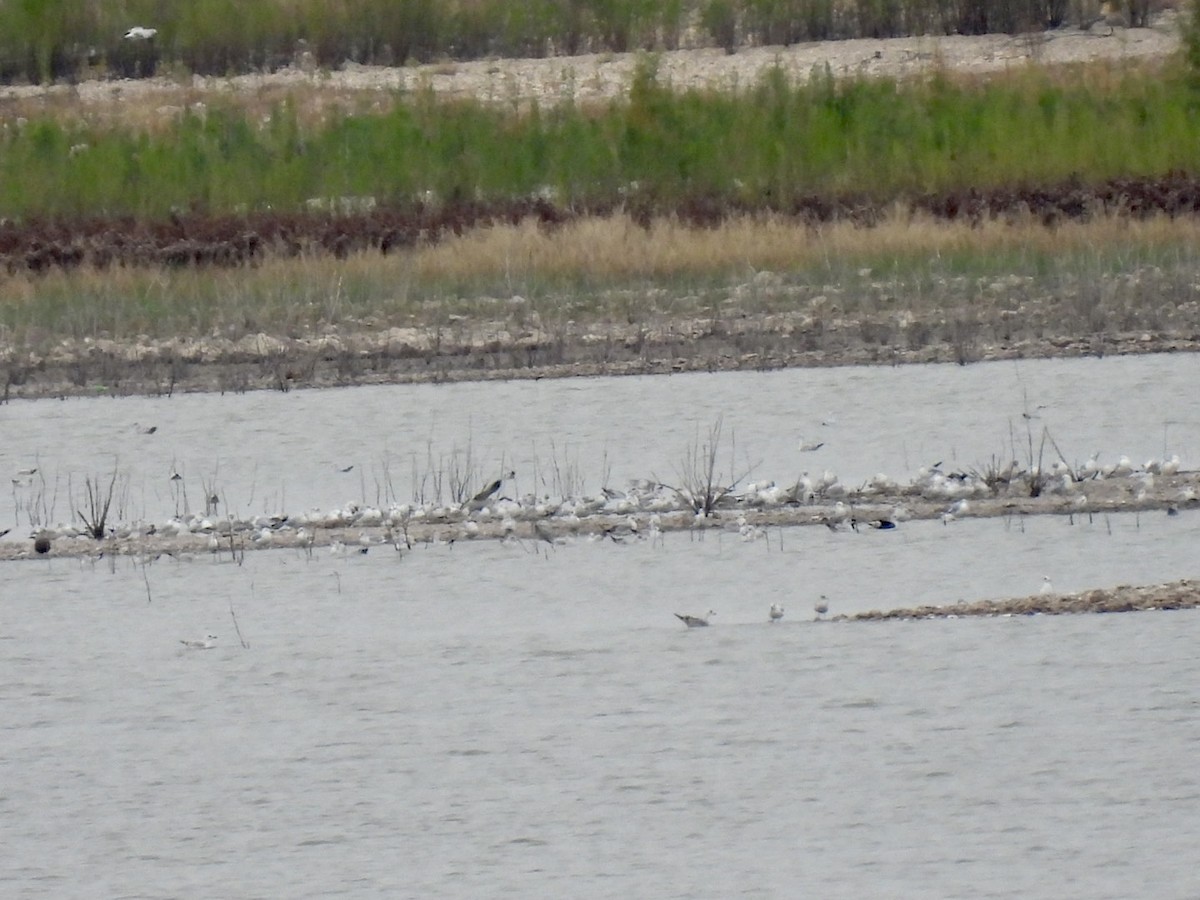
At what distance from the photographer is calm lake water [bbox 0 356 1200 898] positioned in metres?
5.81

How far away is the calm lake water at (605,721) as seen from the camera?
5.81 metres

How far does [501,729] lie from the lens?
277 inches

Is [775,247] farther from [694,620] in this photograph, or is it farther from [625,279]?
[694,620]

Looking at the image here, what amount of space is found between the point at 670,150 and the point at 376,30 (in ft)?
46.3

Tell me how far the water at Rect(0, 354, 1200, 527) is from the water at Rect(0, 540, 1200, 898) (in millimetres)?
2745

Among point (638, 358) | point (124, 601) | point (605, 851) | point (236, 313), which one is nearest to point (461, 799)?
point (605, 851)

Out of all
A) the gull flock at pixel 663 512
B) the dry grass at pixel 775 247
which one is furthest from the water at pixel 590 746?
the dry grass at pixel 775 247

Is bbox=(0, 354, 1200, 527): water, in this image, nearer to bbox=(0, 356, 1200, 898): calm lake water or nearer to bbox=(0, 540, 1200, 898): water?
bbox=(0, 356, 1200, 898): calm lake water

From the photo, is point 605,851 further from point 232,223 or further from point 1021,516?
point 232,223

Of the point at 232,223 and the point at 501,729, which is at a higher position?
the point at 232,223

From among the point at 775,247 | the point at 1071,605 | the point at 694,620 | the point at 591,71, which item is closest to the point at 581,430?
the point at 694,620

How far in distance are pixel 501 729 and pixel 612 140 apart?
17839mm

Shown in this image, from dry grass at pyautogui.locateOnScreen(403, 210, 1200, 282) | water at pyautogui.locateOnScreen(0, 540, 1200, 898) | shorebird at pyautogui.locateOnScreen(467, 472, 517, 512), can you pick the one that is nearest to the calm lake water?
water at pyautogui.locateOnScreen(0, 540, 1200, 898)

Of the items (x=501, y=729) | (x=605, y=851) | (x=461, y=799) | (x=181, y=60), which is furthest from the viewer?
(x=181, y=60)
